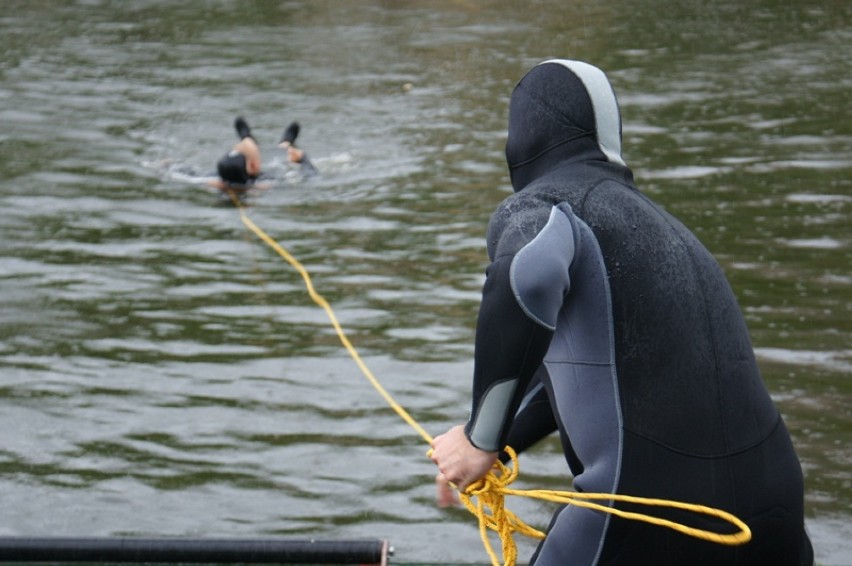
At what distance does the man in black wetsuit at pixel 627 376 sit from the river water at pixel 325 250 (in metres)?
2.74

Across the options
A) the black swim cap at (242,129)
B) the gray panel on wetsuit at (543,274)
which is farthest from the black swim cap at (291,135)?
the gray panel on wetsuit at (543,274)

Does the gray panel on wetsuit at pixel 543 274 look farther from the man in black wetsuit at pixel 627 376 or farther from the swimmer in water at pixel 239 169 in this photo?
the swimmer in water at pixel 239 169

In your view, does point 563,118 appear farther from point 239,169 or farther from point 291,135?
point 291,135

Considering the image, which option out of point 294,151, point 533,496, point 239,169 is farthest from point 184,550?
point 294,151

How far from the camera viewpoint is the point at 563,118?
332cm

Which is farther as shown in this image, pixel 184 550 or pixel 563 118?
A: pixel 184 550

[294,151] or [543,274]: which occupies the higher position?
[543,274]

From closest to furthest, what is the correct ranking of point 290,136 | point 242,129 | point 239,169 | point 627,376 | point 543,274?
point 543,274, point 627,376, point 239,169, point 242,129, point 290,136

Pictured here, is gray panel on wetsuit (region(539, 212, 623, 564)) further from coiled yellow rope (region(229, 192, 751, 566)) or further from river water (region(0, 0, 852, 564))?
river water (region(0, 0, 852, 564))

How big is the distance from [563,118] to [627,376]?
0.61 meters

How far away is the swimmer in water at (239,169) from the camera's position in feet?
47.4

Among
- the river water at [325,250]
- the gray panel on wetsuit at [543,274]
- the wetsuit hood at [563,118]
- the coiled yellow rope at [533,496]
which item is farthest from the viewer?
the river water at [325,250]

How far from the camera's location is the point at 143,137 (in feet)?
55.5

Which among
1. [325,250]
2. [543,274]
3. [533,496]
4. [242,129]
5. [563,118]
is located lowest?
[325,250]
